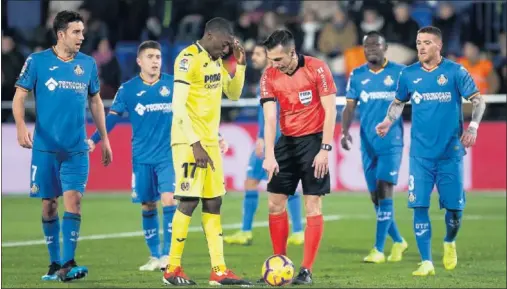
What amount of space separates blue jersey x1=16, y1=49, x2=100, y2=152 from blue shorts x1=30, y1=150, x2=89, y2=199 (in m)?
0.06

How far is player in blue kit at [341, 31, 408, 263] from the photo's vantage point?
12055 millimetres

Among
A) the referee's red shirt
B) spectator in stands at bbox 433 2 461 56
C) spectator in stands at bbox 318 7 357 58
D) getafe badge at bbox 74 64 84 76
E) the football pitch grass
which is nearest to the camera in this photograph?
the referee's red shirt

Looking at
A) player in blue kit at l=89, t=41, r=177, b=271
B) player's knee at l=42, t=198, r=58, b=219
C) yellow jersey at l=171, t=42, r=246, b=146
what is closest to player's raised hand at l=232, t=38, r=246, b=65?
yellow jersey at l=171, t=42, r=246, b=146

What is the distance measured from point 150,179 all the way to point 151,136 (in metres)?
0.40

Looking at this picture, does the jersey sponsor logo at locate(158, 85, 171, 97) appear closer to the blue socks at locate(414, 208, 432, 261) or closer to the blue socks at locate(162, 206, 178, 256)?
the blue socks at locate(162, 206, 178, 256)

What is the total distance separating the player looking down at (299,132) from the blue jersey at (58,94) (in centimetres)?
153

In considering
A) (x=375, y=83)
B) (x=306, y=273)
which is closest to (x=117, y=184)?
(x=375, y=83)

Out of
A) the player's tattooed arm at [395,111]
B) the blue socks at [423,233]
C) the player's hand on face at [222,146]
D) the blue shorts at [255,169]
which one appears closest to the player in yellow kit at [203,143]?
the player's hand on face at [222,146]

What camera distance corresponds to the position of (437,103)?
35.3 feet

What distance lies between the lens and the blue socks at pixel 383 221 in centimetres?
1202

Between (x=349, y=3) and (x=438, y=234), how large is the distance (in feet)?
25.4

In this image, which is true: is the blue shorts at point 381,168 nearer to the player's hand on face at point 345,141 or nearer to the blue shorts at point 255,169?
the player's hand on face at point 345,141

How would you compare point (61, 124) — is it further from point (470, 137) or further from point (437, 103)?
point (470, 137)

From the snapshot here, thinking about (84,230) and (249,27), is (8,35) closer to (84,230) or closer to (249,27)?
(249,27)
